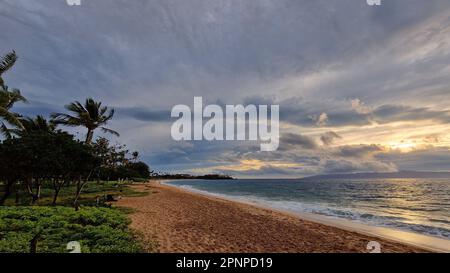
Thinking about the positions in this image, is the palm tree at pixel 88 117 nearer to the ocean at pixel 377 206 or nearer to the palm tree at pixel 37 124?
the palm tree at pixel 37 124

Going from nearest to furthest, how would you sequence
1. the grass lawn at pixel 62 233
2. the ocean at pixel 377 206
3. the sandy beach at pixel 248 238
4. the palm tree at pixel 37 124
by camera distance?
the grass lawn at pixel 62 233 < the sandy beach at pixel 248 238 < the ocean at pixel 377 206 < the palm tree at pixel 37 124

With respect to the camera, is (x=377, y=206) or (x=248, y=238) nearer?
(x=248, y=238)

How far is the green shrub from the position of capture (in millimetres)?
7762

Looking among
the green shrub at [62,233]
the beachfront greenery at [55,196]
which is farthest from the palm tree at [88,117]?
the green shrub at [62,233]

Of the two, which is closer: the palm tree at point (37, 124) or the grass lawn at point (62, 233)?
the grass lawn at point (62, 233)

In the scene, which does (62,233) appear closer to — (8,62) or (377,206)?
(8,62)

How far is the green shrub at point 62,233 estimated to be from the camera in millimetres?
7762

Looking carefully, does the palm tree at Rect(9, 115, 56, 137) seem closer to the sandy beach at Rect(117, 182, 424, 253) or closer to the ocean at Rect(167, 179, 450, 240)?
the sandy beach at Rect(117, 182, 424, 253)

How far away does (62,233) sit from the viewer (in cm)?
934

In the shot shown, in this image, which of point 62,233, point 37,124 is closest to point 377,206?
point 62,233
